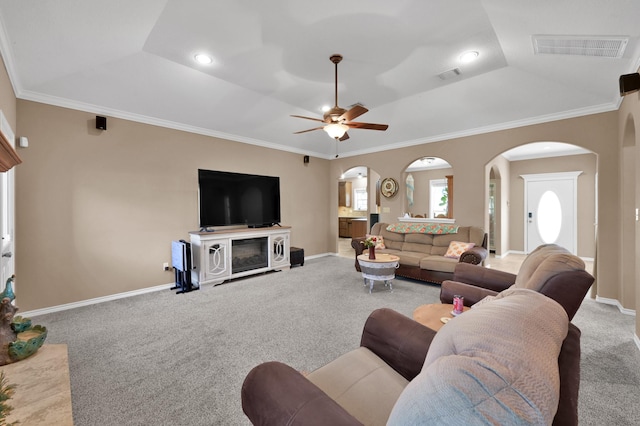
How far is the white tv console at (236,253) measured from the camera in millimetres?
4383

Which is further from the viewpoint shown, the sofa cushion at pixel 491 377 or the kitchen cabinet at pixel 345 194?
the kitchen cabinet at pixel 345 194

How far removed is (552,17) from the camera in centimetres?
229

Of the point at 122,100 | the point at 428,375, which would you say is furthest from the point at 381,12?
the point at 122,100

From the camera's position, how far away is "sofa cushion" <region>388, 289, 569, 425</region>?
535 mm

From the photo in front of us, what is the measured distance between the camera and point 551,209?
21.7 ft

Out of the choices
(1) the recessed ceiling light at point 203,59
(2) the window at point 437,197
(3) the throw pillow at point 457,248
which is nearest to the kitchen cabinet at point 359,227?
(2) the window at point 437,197

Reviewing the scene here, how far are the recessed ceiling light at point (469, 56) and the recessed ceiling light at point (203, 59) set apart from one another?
298 cm

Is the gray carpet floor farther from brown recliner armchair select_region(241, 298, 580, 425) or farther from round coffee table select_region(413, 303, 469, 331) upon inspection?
brown recliner armchair select_region(241, 298, 580, 425)

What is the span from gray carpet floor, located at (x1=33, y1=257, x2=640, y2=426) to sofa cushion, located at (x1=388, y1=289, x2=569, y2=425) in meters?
1.57

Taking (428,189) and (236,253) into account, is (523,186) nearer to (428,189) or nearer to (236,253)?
(428,189)

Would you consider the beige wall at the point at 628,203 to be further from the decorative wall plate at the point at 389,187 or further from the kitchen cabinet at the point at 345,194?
the kitchen cabinet at the point at 345,194

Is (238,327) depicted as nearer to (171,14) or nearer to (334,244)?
(171,14)

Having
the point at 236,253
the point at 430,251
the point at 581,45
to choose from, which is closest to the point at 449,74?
the point at 581,45

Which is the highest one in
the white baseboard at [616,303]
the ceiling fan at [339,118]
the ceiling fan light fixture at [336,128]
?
the ceiling fan at [339,118]
